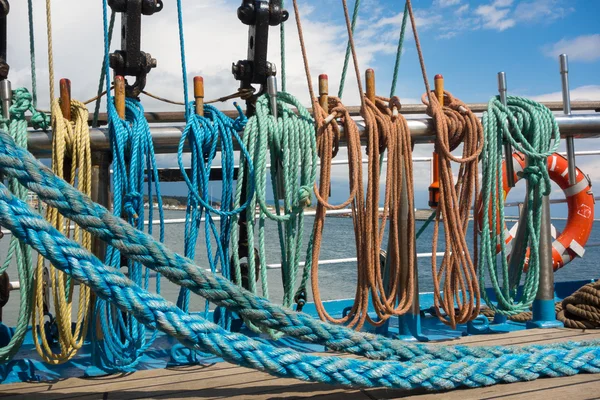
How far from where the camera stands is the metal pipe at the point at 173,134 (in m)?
2.12

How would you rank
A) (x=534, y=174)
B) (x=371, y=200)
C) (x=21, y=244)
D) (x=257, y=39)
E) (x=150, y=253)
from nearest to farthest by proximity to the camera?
(x=150, y=253) < (x=21, y=244) < (x=371, y=200) < (x=534, y=174) < (x=257, y=39)

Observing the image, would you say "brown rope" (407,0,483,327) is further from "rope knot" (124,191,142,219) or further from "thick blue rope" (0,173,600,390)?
"rope knot" (124,191,142,219)

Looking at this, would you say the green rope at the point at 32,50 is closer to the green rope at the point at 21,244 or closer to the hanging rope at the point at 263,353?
the green rope at the point at 21,244

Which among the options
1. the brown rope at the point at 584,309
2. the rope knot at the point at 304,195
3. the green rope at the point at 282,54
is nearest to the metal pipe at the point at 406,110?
the green rope at the point at 282,54

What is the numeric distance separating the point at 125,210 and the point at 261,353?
36.3 inches

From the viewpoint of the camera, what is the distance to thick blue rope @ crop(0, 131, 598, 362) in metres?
1.32

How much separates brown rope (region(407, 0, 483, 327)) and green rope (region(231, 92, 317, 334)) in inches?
21.8

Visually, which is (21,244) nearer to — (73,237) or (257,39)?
(73,237)

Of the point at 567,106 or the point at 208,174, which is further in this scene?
the point at 567,106

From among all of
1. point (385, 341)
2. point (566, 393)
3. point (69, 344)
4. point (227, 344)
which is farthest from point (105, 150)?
point (566, 393)

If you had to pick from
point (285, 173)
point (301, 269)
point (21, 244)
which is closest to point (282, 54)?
point (285, 173)

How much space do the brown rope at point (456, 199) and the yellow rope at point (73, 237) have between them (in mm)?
1387

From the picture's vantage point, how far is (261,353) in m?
1.43

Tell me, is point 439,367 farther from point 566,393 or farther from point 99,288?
point 99,288
